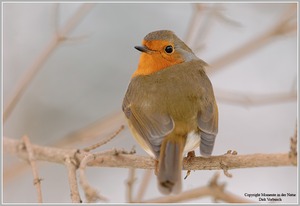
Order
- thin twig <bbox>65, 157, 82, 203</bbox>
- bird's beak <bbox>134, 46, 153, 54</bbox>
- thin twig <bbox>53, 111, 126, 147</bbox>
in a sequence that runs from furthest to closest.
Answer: thin twig <bbox>53, 111, 126, 147</bbox> < bird's beak <bbox>134, 46, 153, 54</bbox> < thin twig <bbox>65, 157, 82, 203</bbox>

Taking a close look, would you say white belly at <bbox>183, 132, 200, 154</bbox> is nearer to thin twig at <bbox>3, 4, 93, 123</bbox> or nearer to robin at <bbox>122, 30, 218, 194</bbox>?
robin at <bbox>122, 30, 218, 194</bbox>

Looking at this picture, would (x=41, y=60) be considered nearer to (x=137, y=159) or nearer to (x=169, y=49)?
(x=169, y=49)

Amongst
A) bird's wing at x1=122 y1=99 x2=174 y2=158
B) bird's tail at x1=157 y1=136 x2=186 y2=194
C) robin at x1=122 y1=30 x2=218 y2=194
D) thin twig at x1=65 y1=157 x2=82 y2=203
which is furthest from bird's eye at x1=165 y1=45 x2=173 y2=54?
thin twig at x1=65 y1=157 x2=82 y2=203

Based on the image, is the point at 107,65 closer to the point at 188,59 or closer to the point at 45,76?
the point at 45,76

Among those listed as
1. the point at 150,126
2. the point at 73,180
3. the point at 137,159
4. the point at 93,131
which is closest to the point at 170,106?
the point at 150,126

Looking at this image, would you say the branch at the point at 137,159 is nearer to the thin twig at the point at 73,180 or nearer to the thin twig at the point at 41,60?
the thin twig at the point at 73,180

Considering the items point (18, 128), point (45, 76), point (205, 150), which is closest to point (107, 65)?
point (45, 76)
